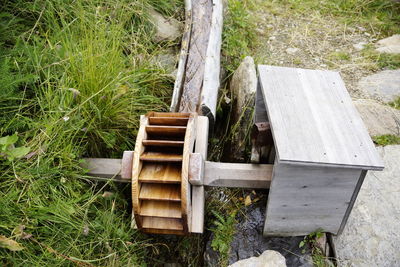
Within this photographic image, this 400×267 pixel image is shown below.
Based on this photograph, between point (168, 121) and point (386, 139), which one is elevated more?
point (168, 121)

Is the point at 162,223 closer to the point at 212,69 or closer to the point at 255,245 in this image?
the point at 255,245

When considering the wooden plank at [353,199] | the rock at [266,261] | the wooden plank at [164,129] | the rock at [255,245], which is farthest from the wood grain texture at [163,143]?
the wooden plank at [353,199]

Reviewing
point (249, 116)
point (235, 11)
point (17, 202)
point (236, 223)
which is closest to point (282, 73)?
point (249, 116)

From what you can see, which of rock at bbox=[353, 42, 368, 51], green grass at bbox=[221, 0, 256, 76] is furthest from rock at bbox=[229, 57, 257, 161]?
rock at bbox=[353, 42, 368, 51]

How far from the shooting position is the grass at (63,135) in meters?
2.46

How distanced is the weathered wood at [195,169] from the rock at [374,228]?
1.27 metres

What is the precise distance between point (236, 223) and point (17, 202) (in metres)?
1.70

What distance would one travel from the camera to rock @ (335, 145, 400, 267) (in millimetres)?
2822

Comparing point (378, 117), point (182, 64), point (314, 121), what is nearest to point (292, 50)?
point (378, 117)

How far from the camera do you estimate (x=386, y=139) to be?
3689mm

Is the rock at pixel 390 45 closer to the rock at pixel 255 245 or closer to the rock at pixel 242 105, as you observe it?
the rock at pixel 242 105

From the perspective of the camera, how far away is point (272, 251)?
2811 millimetres

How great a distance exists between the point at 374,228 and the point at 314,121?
1132 mm

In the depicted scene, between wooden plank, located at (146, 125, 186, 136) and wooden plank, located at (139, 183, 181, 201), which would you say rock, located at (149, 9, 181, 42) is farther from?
wooden plank, located at (139, 183, 181, 201)
